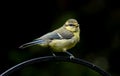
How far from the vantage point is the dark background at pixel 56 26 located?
5.85 m

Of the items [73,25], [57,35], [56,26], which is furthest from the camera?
[56,26]

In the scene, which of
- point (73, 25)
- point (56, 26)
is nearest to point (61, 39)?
point (73, 25)

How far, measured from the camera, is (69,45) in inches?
154

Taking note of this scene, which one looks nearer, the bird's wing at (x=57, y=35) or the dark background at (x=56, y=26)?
the bird's wing at (x=57, y=35)

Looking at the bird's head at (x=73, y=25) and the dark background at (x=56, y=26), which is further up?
the bird's head at (x=73, y=25)

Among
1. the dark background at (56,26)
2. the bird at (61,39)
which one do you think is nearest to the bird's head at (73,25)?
the bird at (61,39)

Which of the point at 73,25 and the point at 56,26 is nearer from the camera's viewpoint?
the point at 73,25

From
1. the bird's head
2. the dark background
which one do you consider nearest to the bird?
the bird's head

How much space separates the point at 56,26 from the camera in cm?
576

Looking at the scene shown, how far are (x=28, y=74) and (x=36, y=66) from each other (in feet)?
0.47

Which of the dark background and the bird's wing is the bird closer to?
the bird's wing

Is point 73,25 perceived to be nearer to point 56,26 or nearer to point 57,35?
point 57,35

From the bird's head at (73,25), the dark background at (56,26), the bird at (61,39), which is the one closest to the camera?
the bird at (61,39)

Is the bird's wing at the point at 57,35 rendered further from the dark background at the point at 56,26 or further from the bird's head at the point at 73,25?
the dark background at the point at 56,26
